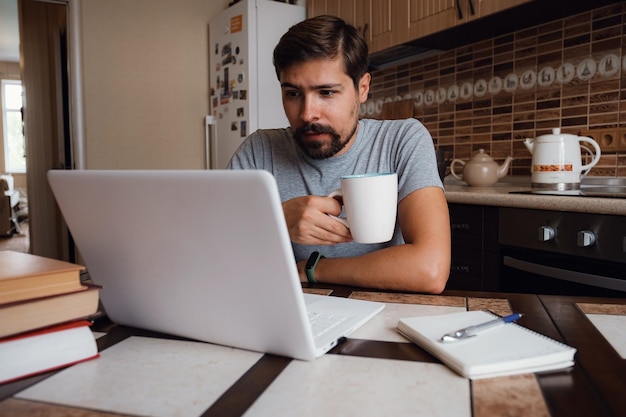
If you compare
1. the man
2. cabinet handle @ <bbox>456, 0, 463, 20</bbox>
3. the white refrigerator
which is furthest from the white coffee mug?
the white refrigerator

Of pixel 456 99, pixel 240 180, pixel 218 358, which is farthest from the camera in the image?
pixel 456 99

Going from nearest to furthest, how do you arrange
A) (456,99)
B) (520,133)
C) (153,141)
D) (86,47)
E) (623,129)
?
(623,129)
(520,133)
(456,99)
(86,47)
(153,141)

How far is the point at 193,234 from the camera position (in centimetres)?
56

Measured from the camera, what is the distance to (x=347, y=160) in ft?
4.75

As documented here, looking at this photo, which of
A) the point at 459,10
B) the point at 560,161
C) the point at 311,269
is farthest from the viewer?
the point at 459,10

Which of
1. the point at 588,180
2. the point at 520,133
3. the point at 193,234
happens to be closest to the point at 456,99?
the point at 520,133

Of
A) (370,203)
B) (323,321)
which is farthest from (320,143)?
(323,321)

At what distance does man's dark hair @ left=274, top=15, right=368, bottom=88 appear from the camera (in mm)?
1254

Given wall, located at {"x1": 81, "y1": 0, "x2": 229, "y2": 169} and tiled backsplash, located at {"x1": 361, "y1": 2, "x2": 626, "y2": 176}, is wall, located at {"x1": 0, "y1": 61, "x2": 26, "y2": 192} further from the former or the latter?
tiled backsplash, located at {"x1": 361, "y1": 2, "x2": 626, "y2": 176}

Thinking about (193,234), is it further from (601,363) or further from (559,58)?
(559,58)

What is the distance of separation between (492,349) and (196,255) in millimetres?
334

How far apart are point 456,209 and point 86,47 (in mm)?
2579

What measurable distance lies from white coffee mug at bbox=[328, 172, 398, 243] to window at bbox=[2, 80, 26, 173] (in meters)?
8.50

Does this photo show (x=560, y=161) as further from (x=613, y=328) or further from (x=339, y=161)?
(x=613, y=328)
